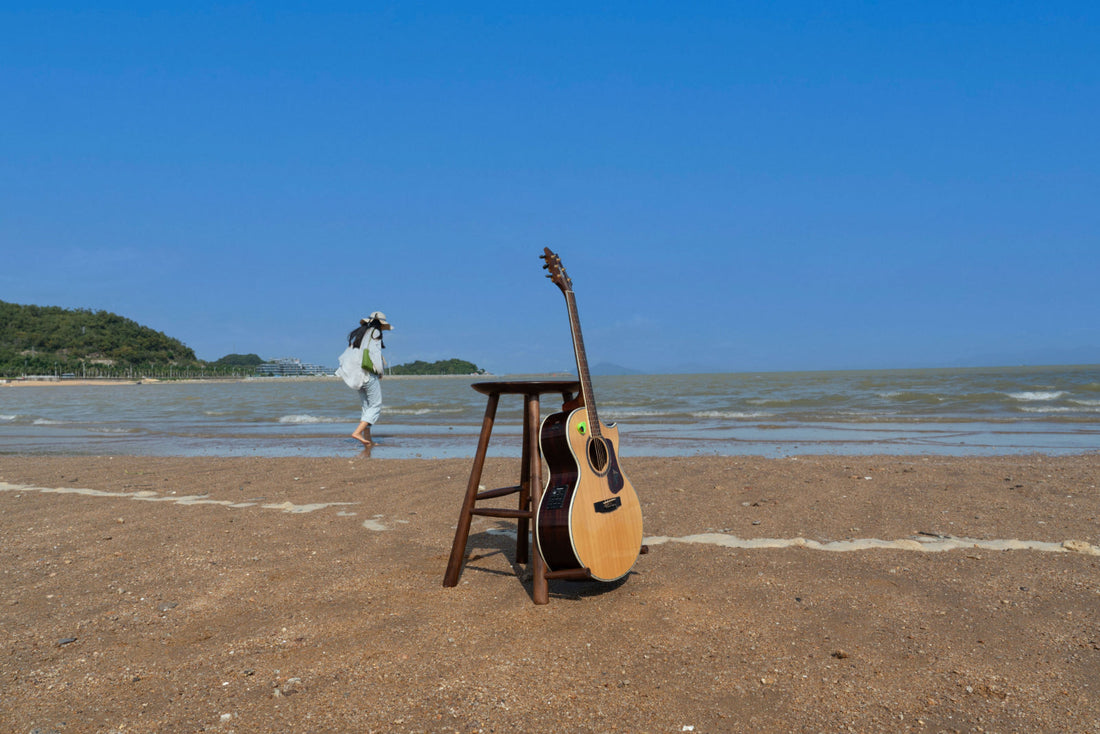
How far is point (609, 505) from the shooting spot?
11.6ft

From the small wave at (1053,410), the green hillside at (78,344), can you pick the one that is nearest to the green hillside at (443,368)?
the green hillside at (78,344)

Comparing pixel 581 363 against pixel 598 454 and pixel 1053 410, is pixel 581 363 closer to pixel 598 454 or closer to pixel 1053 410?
pixel 598 454

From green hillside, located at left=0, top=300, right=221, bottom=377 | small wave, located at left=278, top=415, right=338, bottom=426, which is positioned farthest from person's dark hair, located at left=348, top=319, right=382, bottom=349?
green hillside, located at left=0, top=300, right=221, bottom=377

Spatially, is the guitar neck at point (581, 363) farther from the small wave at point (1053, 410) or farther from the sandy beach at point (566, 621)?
the small wave at point (1053, 410)

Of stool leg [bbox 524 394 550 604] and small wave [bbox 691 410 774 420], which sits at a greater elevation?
stool leg [bbox 524 394 550 604]

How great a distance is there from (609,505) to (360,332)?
29.3 ft

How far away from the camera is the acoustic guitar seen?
11.0 feet

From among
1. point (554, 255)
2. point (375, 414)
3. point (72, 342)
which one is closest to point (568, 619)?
point (554, 255)

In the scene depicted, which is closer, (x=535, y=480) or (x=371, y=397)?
(x=535, y=480)

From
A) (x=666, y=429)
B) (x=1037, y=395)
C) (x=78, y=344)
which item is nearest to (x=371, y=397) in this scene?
(x=666, y=429)

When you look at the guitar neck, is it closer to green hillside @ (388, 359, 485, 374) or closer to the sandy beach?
the sandy beach

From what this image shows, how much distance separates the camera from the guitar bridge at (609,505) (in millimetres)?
3459

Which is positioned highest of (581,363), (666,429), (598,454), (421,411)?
(581,363)

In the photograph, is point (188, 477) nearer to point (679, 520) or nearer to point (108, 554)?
point (108, 554)
